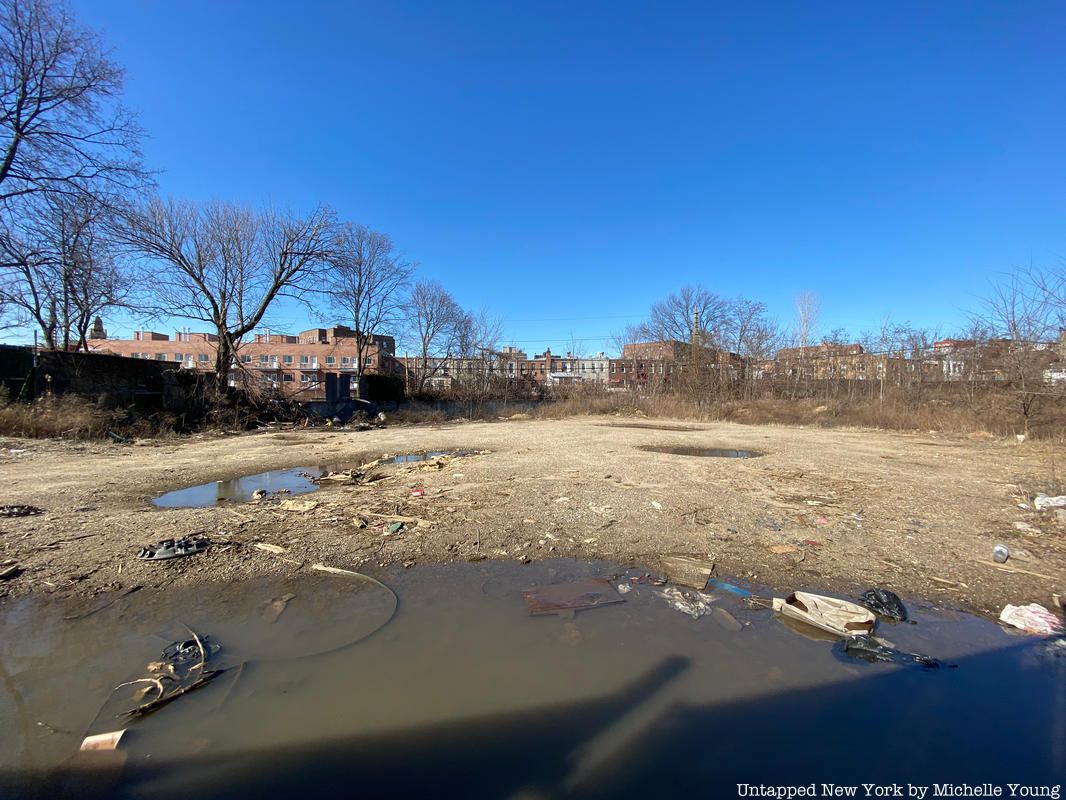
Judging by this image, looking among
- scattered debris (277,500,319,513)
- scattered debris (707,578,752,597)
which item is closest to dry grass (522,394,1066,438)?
scattered debris (707,578,752,597)

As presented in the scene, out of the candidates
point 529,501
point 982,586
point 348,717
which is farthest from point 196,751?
point 982,586

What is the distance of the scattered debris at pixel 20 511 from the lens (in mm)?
5328

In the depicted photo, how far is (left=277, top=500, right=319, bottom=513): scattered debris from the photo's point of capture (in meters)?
5.74

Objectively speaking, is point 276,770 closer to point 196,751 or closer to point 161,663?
point 196,751

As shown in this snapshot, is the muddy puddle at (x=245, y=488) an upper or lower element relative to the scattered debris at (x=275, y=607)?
lower

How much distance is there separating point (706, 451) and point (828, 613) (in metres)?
8.43

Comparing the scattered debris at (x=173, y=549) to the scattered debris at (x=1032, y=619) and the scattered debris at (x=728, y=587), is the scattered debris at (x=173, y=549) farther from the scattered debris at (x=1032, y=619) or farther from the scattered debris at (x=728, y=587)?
the scattered debris at (x=1032, y=619)

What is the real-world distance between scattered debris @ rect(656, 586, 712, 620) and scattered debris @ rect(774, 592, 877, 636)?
502 mm

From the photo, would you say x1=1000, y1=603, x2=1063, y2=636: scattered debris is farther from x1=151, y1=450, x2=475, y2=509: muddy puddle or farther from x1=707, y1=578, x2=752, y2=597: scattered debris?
x1=151, y1=450, x2=475, y2=509: muddy puddle

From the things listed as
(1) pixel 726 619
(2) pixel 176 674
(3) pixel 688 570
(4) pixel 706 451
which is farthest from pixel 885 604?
(4) pixel 706 451

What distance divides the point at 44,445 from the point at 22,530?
8213 millimetres

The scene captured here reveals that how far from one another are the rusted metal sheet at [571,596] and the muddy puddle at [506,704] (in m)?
0.15

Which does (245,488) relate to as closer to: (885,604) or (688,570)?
(688,570)

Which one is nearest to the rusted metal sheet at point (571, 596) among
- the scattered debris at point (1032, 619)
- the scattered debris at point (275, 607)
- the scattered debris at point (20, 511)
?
the scattered debris at point (275, 607)
